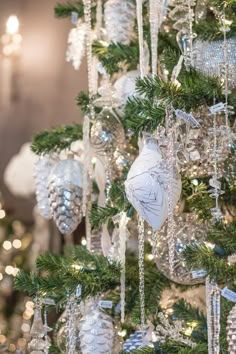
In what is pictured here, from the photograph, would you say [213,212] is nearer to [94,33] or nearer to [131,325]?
[131,325]

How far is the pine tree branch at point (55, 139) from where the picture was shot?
145cm

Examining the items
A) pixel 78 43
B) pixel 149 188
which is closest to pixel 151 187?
pixel 149 188

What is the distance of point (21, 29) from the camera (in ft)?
9.21

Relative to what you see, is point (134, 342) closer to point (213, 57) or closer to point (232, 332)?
point (232, 332)

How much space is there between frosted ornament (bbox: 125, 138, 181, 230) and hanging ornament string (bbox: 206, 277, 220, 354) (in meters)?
0.14

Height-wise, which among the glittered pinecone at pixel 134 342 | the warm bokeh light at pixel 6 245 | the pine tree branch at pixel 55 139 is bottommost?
the warm bokeh light at pixel 6 245

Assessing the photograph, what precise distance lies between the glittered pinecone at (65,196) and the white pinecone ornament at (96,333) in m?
0.21

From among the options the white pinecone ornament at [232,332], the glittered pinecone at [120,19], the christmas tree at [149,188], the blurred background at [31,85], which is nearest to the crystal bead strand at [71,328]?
the christmas tree at [149,188]

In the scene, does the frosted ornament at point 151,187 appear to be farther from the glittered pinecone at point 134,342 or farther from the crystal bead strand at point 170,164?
the glittered pinecone at point 134,342

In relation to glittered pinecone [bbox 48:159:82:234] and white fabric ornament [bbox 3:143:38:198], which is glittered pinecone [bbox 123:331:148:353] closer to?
glittered pinecone [bbox 48:159:82:234]

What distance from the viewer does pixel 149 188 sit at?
1.08m

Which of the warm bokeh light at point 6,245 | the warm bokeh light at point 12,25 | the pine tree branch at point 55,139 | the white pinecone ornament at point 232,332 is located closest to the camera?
the white pinecone ornament at point 232,332

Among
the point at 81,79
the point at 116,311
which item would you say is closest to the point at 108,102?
the point at 116,311

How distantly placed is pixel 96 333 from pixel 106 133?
39 centimetres
